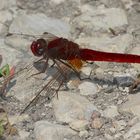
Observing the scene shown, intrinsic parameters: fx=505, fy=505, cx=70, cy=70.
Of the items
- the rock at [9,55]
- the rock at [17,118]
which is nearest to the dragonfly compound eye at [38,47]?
the rock at [9,55]

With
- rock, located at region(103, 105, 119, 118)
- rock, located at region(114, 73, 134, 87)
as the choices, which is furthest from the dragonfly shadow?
rock, located at region(103, 105, 119, 118)

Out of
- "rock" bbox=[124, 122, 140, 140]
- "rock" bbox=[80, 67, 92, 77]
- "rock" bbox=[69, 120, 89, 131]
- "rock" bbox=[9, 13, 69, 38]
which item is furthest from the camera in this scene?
"rock" bbox=[9, 13, 69, 38]

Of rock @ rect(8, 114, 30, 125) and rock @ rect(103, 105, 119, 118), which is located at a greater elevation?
rock @ rect(103, 105, 119, 118)

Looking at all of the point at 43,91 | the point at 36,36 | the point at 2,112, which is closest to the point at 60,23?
the point at 36,36

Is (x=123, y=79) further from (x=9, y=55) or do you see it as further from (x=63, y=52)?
(x=9, y=55)

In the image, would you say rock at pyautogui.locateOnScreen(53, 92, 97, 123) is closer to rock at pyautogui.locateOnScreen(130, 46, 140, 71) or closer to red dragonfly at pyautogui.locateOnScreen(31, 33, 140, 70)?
red dragonfly at pyautogui.locateOnScreen(31, 33, 140, 70)

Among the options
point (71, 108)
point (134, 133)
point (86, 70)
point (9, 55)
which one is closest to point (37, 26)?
point (9, 55)

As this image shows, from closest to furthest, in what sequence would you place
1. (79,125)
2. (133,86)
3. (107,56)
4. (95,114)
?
(79,125), (95,114), (133,86), (107,56)
